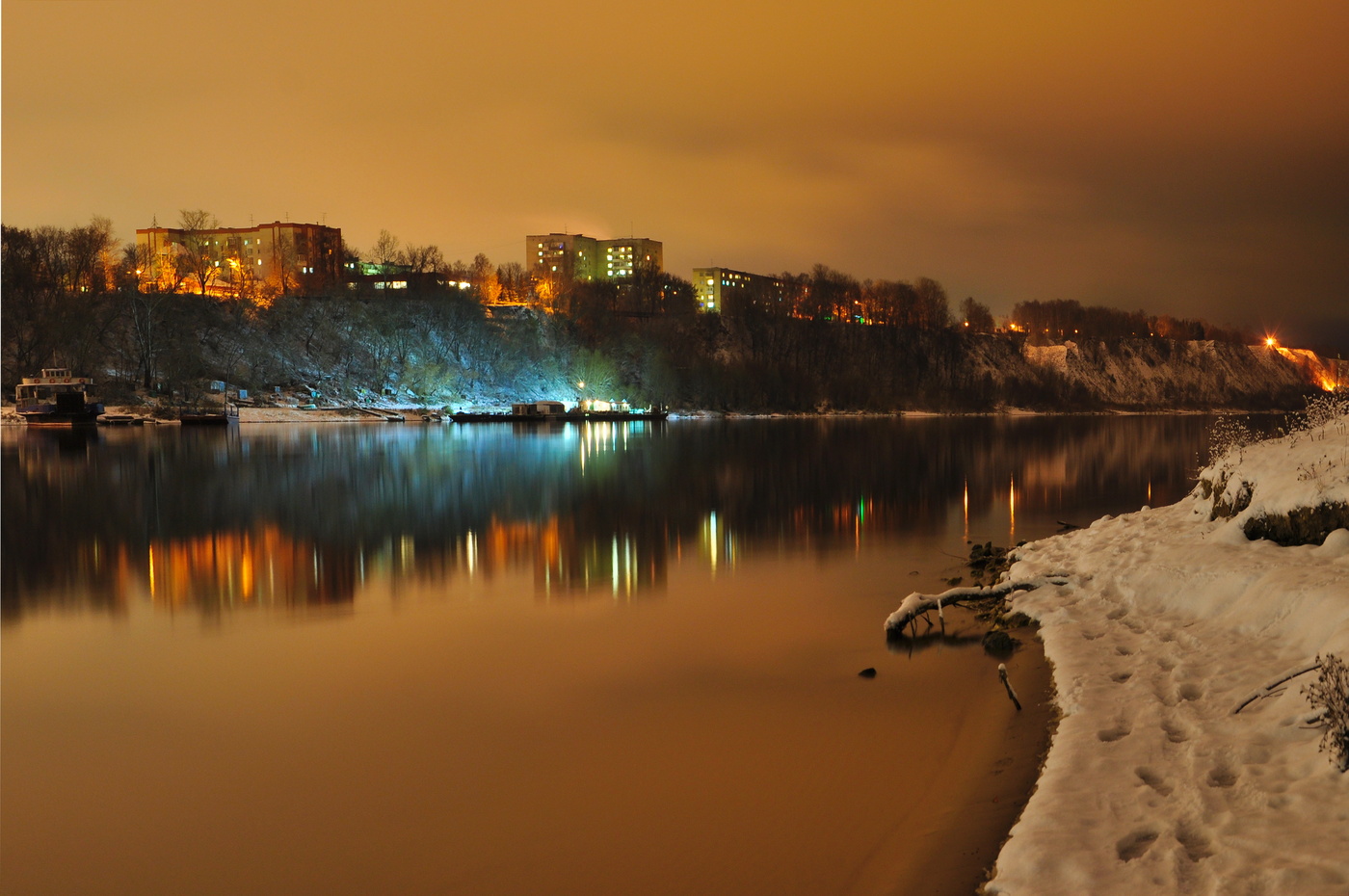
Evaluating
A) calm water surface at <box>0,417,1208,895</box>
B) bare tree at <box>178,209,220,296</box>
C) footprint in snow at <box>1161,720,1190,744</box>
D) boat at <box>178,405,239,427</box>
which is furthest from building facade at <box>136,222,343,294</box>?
footprint in snow at <box>1161,720,1190,744</box>

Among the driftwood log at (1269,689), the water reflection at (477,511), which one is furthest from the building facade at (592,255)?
the driftwood log at (1269,689)

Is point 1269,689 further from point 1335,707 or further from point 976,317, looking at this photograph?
point 976,317

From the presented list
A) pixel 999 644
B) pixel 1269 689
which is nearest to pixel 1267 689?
pixel 1269 689

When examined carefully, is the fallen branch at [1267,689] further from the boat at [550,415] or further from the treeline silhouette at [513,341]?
the treeline silhouette at [513,341]

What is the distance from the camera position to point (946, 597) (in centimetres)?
1180

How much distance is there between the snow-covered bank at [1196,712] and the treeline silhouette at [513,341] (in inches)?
3934

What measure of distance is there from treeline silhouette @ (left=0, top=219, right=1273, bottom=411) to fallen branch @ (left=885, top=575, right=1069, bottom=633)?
322 feet

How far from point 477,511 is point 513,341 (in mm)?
105615

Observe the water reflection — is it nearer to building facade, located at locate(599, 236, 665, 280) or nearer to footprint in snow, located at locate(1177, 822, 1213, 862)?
footprint in snow, located at locate(1177, 822, 1213, 862)

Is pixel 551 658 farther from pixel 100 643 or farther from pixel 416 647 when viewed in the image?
pixel 100 643

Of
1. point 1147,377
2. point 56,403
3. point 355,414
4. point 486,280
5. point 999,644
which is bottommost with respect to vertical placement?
point 999,644

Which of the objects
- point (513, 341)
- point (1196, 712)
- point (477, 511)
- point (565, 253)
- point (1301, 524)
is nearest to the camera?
point (1196, 712)

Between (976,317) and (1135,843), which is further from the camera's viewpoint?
(976,317)

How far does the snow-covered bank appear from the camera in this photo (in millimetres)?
4863
